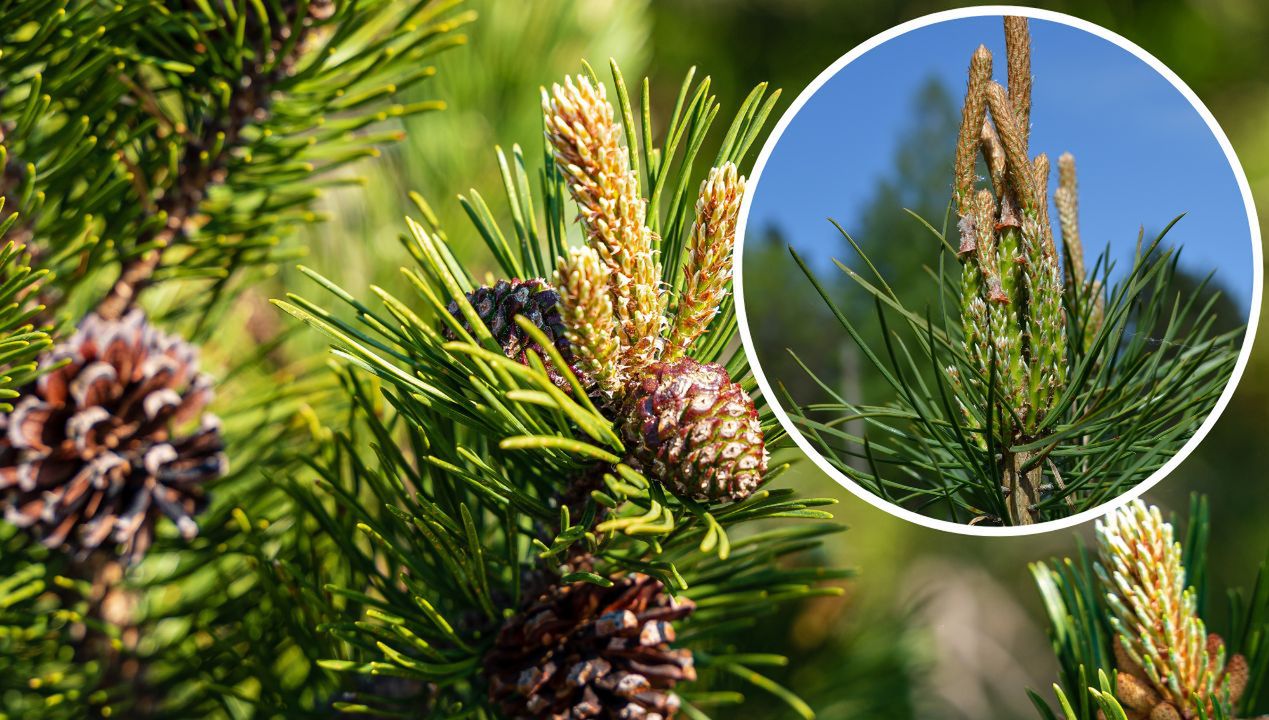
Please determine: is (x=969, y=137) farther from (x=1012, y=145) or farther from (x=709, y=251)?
(x=709, y=251)

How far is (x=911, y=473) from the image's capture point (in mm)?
458

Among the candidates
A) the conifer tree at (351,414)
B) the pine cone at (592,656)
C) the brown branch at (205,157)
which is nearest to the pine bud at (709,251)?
the conifer tree at (351,414)

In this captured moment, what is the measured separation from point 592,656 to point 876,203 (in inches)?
8.7

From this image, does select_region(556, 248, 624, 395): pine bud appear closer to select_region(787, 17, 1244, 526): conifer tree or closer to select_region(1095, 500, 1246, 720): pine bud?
select_region(787, 17, 1244, 526): conifer tree

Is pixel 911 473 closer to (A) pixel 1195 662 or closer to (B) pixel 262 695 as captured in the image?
(A) pixel 1195 662

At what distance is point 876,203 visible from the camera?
0.44m

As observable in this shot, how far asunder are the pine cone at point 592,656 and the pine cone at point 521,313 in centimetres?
11

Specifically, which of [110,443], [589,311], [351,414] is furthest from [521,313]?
[110,443]

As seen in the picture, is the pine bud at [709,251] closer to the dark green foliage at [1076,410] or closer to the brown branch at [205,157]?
the dark green foliage at [1076,410]

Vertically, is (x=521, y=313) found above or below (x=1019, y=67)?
below

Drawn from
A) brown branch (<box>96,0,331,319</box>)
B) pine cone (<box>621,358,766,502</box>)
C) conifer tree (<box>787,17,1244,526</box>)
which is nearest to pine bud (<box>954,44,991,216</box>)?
conifer tree (<box>787,17,1244,526</box>)

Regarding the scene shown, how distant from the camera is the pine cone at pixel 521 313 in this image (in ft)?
1.20

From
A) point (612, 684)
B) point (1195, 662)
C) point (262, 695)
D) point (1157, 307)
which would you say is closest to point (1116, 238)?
point (1157, 307)

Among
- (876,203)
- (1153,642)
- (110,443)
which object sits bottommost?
(110,443)
